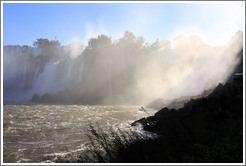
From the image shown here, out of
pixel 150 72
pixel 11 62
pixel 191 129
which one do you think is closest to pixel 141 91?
pixel 150 72

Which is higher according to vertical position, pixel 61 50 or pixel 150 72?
pixel 61 50

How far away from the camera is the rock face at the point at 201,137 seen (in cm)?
931

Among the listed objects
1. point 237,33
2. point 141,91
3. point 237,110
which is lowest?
point 141,91

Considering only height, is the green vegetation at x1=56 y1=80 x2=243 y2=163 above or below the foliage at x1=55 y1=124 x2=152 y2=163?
above

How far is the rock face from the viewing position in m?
9.31

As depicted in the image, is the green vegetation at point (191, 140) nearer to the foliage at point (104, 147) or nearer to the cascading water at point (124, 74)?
the foliage at point (104, 147)

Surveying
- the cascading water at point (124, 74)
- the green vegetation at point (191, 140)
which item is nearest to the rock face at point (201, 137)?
the green vegetation at point (191, 140)

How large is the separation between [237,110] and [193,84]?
3842 cm

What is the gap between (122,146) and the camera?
1216 cm

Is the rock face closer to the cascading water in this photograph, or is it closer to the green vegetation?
the green vegetation

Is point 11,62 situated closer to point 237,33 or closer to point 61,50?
point 61,50

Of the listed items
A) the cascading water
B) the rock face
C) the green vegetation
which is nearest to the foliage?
the green vegetation

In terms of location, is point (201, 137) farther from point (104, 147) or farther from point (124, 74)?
point (124, 74)

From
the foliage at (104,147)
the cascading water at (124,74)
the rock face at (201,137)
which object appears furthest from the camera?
the cascading water at (124,74)
